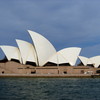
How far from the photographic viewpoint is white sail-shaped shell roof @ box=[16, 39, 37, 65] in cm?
6738

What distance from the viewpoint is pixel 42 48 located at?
222 ft

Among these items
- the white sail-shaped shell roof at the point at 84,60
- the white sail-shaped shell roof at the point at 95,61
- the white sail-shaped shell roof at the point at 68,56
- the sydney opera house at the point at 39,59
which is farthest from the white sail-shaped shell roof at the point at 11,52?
the white sail-shaped shell roof at the point at 95,61

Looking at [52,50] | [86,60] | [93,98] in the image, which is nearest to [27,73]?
[52,50]

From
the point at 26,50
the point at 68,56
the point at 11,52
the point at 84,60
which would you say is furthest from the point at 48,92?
the point at 84,60

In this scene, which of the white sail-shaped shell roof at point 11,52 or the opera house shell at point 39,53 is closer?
the opera house shell at point 39,53

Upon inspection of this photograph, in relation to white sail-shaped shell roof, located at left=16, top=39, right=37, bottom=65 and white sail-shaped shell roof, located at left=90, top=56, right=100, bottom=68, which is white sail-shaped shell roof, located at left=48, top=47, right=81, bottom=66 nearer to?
white sail-shaped shell roof, located at left=16, top=39, right=37, bottom=65

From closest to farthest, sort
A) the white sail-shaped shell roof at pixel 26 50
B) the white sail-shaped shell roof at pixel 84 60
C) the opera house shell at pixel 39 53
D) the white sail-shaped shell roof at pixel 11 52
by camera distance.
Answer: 1. the opera house shell at pixel 39 53
2. the white sail-shaped shell roof at pixel 26 50
3. the white sail-shaped shell roof at pixel 11 52
4. the white sail-shaped shell roof at pixel 84 60

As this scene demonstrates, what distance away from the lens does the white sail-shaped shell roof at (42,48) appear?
66438 mm

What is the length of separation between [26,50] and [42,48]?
400 centimetres

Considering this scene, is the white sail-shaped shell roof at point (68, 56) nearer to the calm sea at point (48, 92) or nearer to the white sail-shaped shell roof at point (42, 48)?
the white sail-shaped shell roof at point (42, 48)

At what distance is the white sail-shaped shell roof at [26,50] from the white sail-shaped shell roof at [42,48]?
1.82 m

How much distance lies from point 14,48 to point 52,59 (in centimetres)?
1021

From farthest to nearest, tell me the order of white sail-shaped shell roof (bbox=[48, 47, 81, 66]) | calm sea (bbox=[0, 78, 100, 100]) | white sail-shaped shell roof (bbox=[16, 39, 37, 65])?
white sail-shaped shell roof (bbox=[48, 47, 81, 66]) < white sail-shaped shell roof (bbox=[16, 39, 37, 65]) < calm sea (bbox=[0, 78, 100, 100])

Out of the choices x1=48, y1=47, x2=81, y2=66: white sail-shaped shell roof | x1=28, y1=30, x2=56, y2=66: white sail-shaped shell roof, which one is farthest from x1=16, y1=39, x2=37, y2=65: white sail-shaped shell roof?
x1=48, y1=47, x2=81, y2=66: white sail-shaped shell roof
